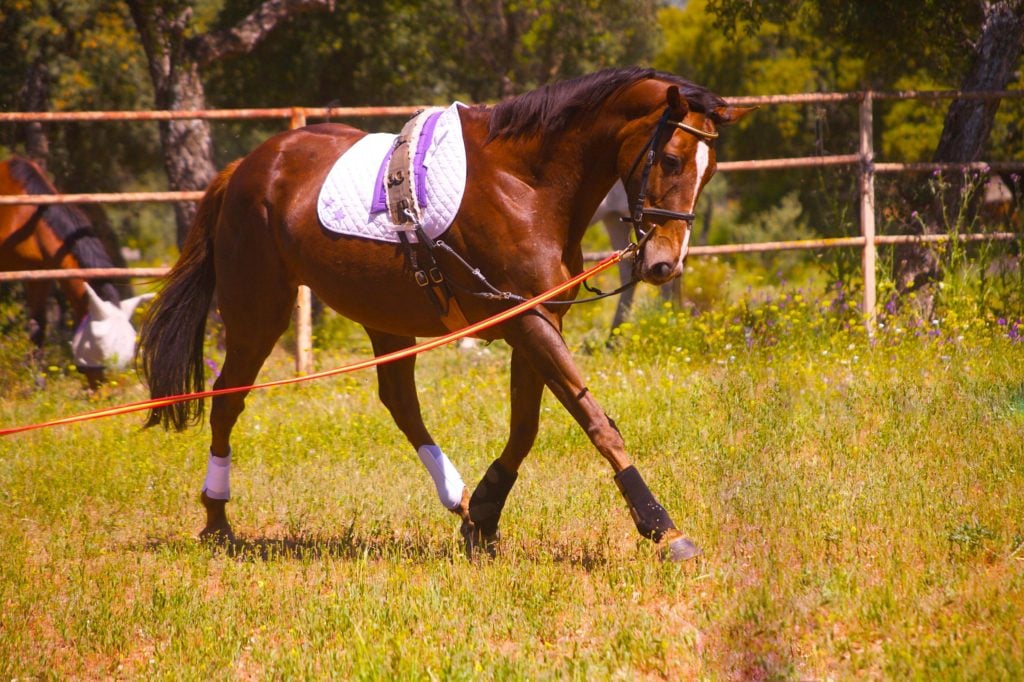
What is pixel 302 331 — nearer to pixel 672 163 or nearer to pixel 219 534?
pixel 219 534

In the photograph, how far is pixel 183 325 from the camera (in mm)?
6156

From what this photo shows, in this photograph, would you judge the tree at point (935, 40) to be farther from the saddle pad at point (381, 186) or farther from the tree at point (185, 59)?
the saddle pad at point (381, 186)

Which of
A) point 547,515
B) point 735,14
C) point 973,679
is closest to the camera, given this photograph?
point 973,679

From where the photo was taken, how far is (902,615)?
4.01 metres

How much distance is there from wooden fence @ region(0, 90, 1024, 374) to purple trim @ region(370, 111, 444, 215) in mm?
3147

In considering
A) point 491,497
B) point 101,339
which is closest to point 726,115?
point 491,497

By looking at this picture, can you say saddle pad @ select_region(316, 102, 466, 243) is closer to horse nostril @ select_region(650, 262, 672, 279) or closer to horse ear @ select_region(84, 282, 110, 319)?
horse nostril @ select_region(650, 262, 672, 279)

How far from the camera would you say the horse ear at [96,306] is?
29.5 feet

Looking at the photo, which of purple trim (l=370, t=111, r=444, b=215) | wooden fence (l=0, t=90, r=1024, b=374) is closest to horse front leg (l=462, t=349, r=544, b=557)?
purple trim (l=370, t=111, r=444, b=215)

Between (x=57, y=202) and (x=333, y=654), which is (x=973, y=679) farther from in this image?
(x=57, y=202)

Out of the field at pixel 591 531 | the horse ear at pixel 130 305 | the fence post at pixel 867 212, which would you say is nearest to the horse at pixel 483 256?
the field at pixel 591 531

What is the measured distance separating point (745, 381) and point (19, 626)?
15.3ft

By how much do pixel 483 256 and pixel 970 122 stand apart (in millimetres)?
6323

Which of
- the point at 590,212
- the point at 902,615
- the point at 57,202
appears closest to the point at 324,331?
the point at 57,202
